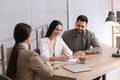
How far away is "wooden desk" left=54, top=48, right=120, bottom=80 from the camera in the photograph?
2123 millimetres

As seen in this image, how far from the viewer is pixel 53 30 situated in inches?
114

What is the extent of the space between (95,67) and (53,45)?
2.28 ft

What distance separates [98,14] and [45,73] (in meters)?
3.36

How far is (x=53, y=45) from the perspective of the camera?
9.65 feet

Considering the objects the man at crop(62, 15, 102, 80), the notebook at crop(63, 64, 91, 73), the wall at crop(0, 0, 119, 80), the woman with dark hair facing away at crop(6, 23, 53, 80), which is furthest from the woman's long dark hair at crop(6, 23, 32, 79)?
the man at crop(62, 15, 102, 80)

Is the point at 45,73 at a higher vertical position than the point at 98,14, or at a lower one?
lower

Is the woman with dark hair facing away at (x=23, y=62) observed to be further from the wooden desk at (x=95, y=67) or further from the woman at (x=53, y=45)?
the woman at (x=53, y=45)

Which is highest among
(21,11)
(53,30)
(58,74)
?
(21,11)

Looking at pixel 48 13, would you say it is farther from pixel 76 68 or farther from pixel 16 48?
pixel 16 48

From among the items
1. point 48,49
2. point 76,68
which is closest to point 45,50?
point 48,49

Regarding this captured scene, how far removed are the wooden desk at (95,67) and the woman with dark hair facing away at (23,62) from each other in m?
0.13

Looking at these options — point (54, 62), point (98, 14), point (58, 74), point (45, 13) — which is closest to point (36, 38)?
point (45, 13)

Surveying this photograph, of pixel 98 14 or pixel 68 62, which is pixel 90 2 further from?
pixel 68 62

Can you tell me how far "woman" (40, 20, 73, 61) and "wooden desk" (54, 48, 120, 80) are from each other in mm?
309
